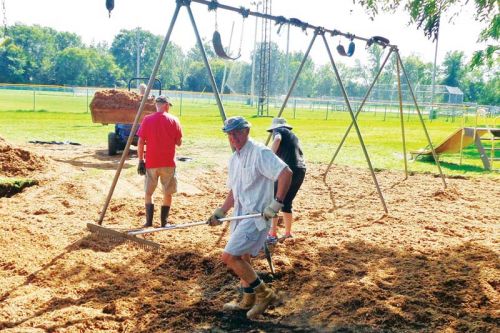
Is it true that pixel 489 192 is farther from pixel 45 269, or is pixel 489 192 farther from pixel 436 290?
pixel 45 269

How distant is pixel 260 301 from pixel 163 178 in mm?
3152

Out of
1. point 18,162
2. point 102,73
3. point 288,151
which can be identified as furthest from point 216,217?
point 102,73

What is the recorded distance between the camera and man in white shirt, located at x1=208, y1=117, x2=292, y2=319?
4.73 metres

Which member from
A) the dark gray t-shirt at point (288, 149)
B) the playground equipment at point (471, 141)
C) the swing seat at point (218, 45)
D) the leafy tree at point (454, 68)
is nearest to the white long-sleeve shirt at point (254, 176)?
the dark gray t-shirt at point (288, 149)

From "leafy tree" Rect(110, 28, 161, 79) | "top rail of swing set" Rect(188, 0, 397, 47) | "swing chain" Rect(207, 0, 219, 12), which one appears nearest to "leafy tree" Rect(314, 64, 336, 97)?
"leafy tree" Rect(110, 28, 161, 79)

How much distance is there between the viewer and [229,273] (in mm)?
5992

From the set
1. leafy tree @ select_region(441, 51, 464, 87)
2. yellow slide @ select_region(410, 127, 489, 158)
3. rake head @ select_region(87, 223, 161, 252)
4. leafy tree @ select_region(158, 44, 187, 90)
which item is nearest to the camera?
rake head @ select_region(87, 223, 161, 252)

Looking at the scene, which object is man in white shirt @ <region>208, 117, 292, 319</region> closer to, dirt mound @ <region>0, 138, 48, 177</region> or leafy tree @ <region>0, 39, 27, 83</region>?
dirt mound @ <region>0, 138, 48, 177</region>

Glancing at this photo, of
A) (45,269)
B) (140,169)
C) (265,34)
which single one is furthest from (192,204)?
(265,34)

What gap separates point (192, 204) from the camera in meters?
9.40

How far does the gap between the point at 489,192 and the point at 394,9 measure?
461cm

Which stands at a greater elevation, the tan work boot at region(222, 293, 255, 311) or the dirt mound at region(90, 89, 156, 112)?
the dirt mound at region(90, 89, 156, 112)

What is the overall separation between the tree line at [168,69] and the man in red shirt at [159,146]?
180 ft

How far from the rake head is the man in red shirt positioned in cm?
99
